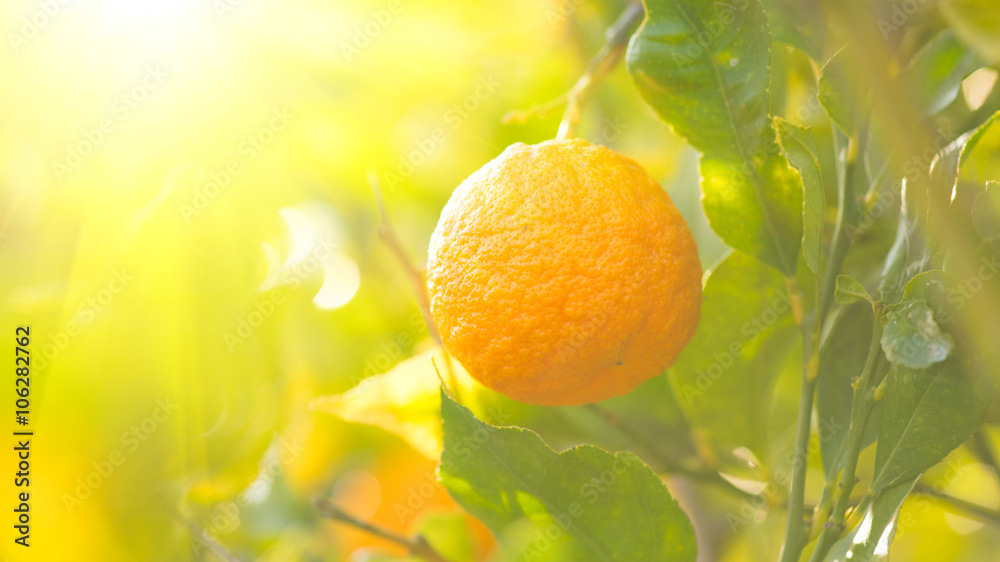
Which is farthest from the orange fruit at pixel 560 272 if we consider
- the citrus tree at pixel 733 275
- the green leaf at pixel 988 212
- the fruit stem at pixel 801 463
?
the green leaf at pixel 988 212

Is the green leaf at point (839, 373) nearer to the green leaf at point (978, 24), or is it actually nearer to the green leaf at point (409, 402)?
the green leaf at point (978, 24)

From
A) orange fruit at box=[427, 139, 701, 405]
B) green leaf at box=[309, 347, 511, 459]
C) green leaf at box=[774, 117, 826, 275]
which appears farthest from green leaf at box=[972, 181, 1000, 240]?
green leaf at box=[309, 347, 511, 459]

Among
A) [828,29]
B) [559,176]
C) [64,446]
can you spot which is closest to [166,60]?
[64,446]

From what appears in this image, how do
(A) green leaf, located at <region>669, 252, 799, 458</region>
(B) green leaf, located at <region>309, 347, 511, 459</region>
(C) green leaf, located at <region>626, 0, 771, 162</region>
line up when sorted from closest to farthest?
(C) green leaf, located at <region>626, 0, 771, 162</region> → (A) green leaf, located at <region>669, 252, 799, 458</region> → (B) green leaf, located at <region>309, 347, 511, 459</region>

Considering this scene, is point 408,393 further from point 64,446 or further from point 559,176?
point 64,446

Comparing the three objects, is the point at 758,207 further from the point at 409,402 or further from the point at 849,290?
the point at 409,402

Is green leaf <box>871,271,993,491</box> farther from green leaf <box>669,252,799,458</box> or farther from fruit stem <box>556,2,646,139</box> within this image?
fruit stem <box>556,2,646,139</box>
